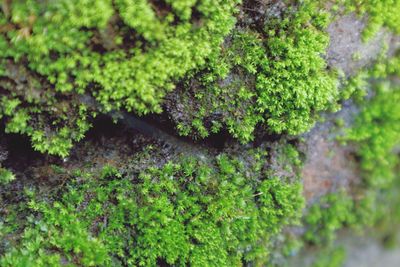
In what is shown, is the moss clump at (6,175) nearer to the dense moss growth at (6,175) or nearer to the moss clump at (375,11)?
the dense moss growth at (6,175)

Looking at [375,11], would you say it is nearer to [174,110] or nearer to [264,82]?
[264,82]

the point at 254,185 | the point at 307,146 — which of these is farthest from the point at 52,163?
the point at 307,146

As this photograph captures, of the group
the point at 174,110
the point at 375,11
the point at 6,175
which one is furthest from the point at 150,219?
the point at 375,11

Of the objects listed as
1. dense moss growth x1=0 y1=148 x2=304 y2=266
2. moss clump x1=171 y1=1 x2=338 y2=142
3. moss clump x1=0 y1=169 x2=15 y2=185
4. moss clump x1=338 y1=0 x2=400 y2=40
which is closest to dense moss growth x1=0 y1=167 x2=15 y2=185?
moss clump x1=0 y1=169 x2=15 y2=185

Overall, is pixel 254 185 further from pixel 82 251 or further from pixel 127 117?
pixel 82 251

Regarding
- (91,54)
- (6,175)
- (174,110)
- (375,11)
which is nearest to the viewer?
(91,54)

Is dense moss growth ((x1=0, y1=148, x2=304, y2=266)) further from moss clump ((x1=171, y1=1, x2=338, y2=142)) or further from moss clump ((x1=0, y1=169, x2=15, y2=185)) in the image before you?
moss clump ((x1=171, y1=1, x2=338, y2=142))
